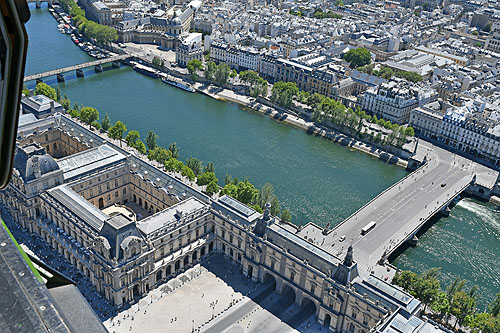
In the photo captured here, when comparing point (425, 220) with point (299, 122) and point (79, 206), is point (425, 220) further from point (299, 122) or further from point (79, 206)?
point (79, 206)

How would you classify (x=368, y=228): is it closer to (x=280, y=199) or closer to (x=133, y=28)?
(x=280, y=199)

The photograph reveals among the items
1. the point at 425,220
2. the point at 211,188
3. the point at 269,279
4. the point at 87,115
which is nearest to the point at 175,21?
the point at 87,115

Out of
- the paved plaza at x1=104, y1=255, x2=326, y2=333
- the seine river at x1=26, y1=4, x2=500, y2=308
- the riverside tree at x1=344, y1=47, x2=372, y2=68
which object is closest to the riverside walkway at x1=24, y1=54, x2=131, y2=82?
the seine river at x1=26, y1=4, x2=500, y2=308

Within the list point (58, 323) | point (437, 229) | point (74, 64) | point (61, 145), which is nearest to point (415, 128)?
point (437, 229)

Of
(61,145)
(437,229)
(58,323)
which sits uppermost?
(58,323)

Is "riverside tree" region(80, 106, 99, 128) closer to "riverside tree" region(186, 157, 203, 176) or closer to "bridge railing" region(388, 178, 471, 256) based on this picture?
"riverside tree" region(186, 157, 203, 176)
